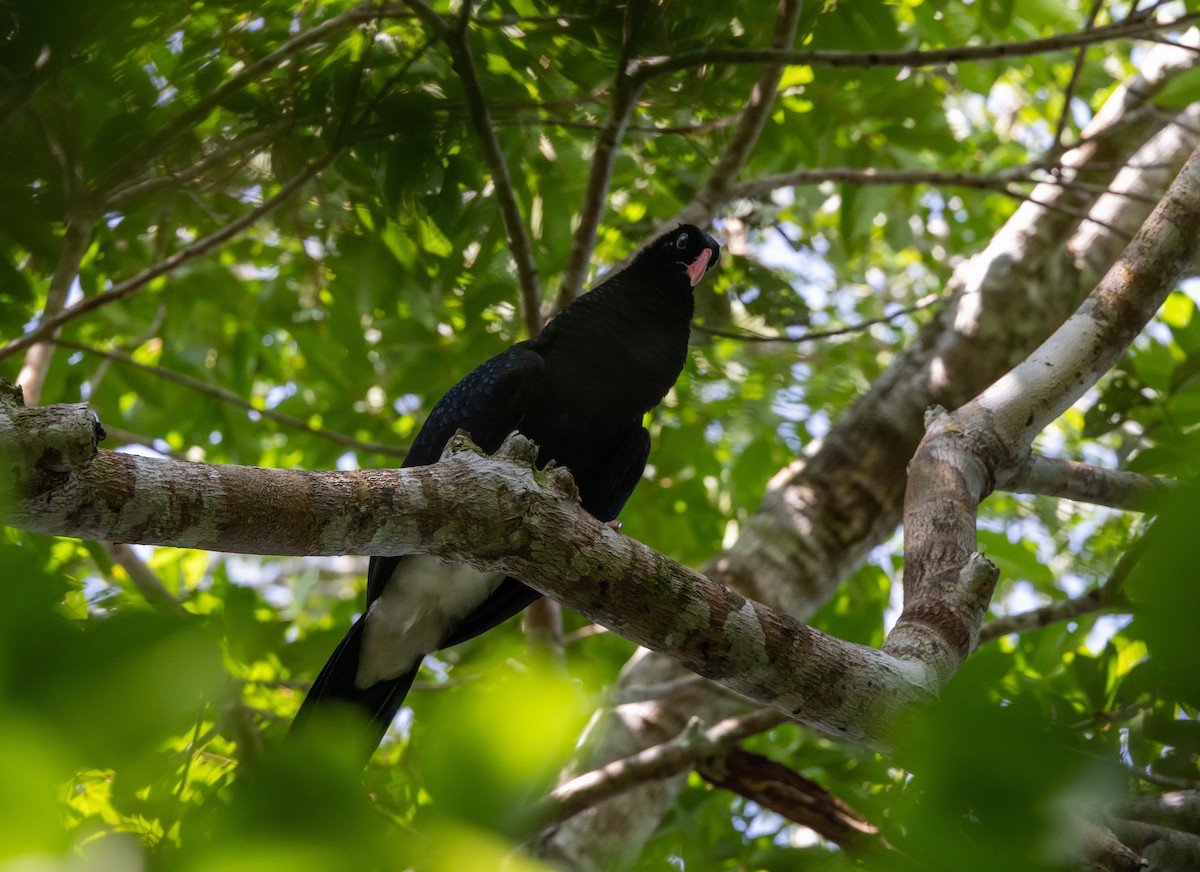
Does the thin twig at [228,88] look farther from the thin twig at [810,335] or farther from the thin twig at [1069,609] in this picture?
the thin twig at [1069,609]

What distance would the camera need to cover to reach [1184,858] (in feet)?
6.52

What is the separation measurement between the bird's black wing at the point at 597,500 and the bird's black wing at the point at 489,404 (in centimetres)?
34

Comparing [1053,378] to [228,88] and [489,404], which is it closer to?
[489,404]

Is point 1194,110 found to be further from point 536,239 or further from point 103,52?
point 103,52

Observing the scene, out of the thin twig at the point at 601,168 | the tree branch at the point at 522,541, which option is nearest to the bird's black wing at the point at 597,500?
the thin twig at the point at 601,168

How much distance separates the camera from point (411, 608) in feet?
10.0

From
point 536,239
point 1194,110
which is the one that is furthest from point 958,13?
point 536,239

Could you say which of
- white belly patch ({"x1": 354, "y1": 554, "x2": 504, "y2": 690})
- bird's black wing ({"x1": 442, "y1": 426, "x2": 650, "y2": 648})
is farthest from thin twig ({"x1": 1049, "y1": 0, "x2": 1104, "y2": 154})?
white belly patch ({"x1": 354, "y1": 554, "x2": 504, "y2": 690})

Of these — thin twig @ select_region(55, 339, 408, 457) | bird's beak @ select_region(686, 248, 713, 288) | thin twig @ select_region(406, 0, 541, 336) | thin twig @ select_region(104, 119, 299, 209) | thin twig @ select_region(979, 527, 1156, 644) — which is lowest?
thin twig @ select_region(979, 527, 1156, 644)

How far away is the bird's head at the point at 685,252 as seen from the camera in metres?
3.30

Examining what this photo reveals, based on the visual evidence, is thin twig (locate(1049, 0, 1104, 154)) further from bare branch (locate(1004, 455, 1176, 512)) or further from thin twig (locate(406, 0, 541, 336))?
thin twig (locate(406, 0, 541, 336))

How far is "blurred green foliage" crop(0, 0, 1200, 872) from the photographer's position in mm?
651

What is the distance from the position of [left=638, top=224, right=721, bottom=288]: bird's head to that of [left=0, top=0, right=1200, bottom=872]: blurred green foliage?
40cm

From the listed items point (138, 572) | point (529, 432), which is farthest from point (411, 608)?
point (138, 572)
